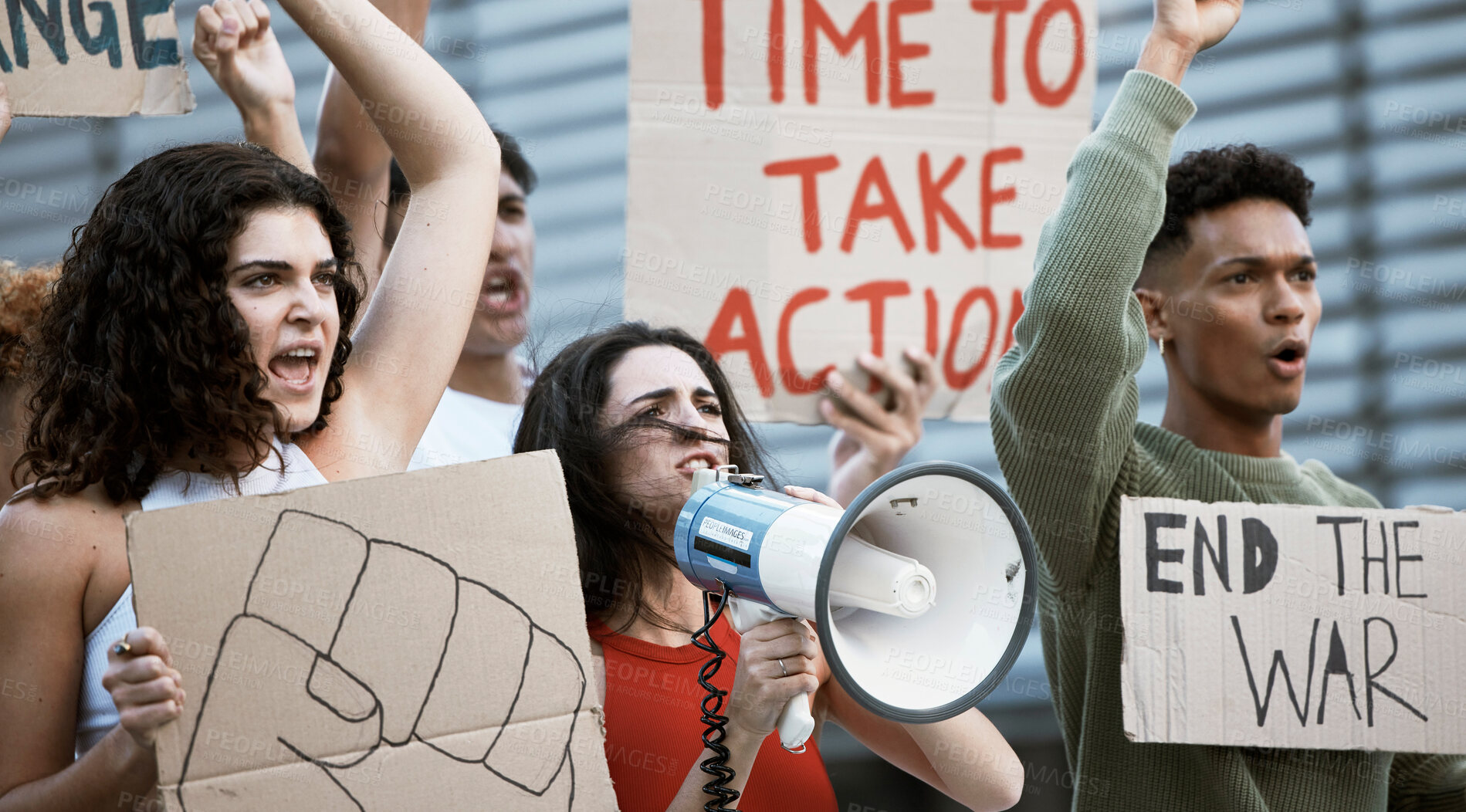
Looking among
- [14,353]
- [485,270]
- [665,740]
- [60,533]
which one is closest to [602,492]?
[665,740]

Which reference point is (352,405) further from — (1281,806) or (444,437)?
(1281,806)

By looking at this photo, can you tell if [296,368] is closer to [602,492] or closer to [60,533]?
[60,533]

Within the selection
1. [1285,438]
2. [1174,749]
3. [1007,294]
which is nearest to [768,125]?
[1007,294]

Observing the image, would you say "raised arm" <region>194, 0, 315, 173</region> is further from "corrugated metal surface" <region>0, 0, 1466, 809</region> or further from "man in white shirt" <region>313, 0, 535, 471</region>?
"corrugated metal surface" <region>0, 0, 1466, 809</region>

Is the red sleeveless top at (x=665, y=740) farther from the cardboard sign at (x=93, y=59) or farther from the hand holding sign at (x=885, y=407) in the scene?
the cardboard sign at (x=93, y=59)

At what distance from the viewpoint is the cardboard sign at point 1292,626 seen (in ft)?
5.86

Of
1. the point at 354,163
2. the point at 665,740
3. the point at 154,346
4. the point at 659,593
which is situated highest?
the point at 354,163

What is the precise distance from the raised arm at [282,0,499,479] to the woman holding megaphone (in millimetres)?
260

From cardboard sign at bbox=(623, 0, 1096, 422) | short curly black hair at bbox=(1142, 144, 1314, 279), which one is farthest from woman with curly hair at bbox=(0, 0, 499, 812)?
short curly black hair at bbox=(1142, 144, 1314, 279)

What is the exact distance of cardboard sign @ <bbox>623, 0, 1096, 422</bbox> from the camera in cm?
227

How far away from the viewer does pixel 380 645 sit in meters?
1.28

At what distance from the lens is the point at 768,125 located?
2.32 m

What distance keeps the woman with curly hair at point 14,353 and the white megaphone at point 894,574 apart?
1.11 meters

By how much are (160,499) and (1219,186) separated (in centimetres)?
175
